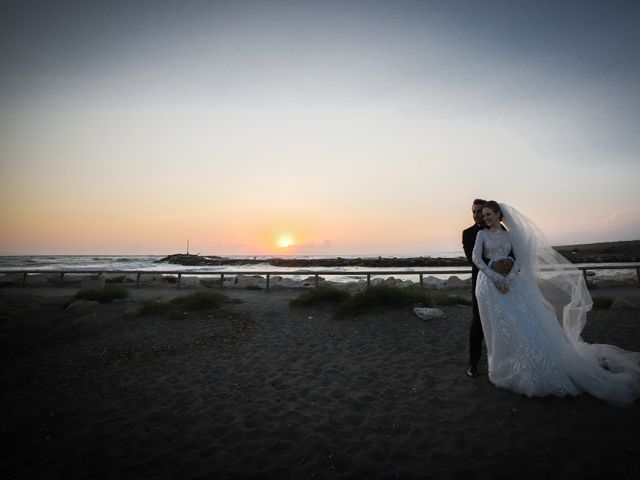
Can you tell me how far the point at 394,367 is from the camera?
4.97m

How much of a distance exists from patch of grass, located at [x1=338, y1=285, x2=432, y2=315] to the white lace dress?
15.6 feet

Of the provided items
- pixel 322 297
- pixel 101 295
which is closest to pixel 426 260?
pixel 322 297

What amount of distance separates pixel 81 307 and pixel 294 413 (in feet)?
31.0

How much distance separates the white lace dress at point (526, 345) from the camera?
3.52 metres

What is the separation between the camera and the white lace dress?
352 centimetres

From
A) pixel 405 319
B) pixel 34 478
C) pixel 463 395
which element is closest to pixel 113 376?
pixel 34 478

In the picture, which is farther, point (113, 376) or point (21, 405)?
point (113, 376)

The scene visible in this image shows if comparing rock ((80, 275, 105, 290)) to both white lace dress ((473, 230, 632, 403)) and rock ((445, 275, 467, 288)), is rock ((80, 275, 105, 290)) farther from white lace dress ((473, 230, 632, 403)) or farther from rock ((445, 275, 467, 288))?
rock ((445, 275, 467, 288))

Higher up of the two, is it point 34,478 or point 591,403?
point 591,403

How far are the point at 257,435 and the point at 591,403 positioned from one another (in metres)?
3.82

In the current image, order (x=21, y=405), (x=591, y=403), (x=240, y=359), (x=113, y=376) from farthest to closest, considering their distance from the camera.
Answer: (x=240, y=359)
(x=113, y=376)
(x=21, y=405)
(x=591, y=403)

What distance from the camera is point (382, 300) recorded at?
8922mm

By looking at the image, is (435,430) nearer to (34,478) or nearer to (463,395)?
(463,395)

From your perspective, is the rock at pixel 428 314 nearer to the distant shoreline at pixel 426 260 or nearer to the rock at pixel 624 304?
the rock at pixel 624 304
